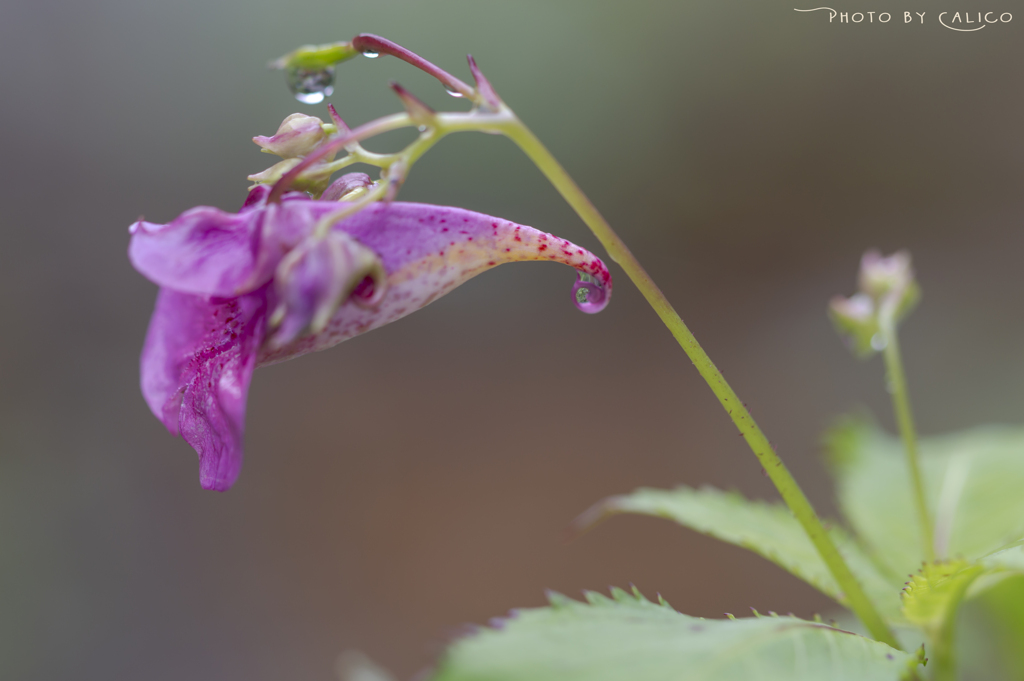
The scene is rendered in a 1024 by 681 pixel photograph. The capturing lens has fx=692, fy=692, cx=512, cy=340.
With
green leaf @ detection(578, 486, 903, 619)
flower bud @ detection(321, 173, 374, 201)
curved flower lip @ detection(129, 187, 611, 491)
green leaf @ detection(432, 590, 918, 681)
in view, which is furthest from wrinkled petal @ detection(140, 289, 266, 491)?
green leaf @ detection(578, 486, 903, 619)

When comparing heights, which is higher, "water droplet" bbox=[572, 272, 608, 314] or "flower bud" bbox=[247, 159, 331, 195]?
"water droplet" bbox=[572, 272, 608, 314]

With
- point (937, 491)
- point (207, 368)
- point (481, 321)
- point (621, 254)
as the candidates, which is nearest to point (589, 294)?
point (621, 254)

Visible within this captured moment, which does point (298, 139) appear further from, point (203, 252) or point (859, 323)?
point (859, 323)

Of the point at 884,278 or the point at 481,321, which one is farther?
the point at 481,321

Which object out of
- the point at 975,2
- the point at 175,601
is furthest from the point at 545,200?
the point at 175,601

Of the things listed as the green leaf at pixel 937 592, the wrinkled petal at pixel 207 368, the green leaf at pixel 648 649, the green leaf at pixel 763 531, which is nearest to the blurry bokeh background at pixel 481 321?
the green leaf at pixel 763 531

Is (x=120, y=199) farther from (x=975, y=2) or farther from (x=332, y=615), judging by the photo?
(x=975, y=2)

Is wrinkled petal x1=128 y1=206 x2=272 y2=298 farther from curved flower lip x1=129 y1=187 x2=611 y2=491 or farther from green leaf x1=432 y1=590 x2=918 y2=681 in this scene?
green leaf x1=432 y1=590 x2=918 y2=681
